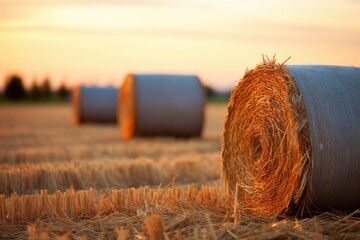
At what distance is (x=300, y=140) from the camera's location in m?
5.51

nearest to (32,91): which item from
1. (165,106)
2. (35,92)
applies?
(35,92)

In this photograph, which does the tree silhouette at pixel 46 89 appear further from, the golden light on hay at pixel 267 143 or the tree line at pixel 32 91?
the golden light on hay at pixel 267 143

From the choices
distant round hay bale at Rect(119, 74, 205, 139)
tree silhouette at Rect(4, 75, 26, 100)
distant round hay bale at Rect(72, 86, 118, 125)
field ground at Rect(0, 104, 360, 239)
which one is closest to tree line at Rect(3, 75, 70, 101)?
tree silhouette at Rect(4, 75, 26, 100)

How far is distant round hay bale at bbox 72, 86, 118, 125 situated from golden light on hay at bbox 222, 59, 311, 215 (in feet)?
51.0

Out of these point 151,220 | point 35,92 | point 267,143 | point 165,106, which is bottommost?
point 35,92

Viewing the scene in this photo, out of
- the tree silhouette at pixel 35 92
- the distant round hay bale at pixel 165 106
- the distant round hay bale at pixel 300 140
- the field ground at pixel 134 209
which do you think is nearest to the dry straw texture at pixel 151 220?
the field ground at pixel 134 209

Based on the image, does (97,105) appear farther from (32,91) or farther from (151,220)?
(32,91)

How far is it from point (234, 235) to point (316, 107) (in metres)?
1.54

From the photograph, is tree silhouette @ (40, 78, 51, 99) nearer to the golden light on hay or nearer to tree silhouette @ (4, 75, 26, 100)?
tree silhouette @ (4, 75, 26, 100)

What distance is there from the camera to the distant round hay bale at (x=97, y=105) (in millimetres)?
22156

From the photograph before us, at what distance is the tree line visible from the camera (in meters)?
71.3

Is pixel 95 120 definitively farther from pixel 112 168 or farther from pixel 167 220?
pixel 167 220

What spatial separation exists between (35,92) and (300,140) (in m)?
72.0

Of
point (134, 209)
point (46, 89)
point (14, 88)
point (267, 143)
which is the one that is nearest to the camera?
point (134, 209)
